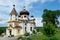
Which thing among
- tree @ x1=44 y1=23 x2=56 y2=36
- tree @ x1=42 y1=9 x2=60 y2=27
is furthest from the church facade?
tree @ x1=44 y1=23 x2=56 y2=36

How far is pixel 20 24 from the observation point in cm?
6038

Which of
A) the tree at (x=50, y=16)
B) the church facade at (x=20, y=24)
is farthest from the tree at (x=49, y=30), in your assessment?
the tree at (x=50, y=16)

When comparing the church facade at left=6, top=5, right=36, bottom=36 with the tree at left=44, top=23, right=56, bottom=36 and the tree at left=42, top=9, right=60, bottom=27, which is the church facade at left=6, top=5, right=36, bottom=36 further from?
the tree at left=44, top=23, right=56, bottom=36

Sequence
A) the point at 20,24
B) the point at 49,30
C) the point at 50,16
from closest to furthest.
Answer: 1. the point at 49,30
2. the point at 20,24
3. the point at 50,16

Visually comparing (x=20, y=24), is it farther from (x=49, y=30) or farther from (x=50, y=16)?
(x=49, y=30)

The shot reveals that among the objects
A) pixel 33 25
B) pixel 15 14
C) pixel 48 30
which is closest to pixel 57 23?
pixel 33 25

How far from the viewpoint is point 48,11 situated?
67438 mm

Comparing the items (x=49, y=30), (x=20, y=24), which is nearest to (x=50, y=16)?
(x=20, y=24)

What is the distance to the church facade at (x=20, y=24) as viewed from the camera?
59.8m

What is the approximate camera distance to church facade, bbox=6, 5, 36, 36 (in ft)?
196

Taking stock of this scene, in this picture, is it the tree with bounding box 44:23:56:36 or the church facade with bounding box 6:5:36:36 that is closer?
the tree with bounding box 44:23:56:36

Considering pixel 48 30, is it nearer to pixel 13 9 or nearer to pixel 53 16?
pixel 13 9

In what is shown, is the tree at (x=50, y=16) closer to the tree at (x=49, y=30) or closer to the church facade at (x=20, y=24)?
the church facade at (x=20, y=24)

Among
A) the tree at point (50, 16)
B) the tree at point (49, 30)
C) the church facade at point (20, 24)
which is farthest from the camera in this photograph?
the tree at point (50, 16)
